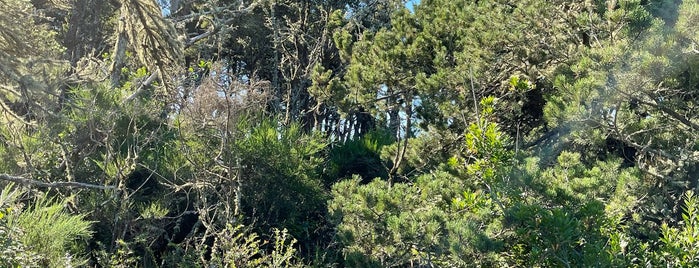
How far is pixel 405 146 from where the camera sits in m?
7.56

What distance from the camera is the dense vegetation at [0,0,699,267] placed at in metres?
4.65

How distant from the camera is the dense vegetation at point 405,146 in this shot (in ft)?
15.3

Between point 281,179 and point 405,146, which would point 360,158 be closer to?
point 281,179

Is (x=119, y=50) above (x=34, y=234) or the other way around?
above

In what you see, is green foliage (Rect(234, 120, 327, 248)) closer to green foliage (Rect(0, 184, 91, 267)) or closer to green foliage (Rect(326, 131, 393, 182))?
green foliage (Rect(326, 131, 393, 182))

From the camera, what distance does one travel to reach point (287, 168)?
8.94m

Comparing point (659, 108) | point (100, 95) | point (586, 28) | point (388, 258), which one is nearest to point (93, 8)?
point (100, 95)

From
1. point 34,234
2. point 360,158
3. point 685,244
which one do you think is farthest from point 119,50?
point 360,158

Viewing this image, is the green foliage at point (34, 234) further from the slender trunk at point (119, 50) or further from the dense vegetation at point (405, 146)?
the slender trunk at point (119, 50)

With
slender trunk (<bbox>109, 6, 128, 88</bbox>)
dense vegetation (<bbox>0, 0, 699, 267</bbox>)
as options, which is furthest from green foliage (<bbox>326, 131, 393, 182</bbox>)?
slender trunk (<bbox>109, 6, 128, 88</bbox>)

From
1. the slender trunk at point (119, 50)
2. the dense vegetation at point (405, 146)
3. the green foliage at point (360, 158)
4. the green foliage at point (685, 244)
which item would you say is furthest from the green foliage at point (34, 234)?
the green foliage at point (360, 158)

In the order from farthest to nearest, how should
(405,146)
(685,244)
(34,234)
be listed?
1. (405,146)
2. (34,234)
3. (685,244)

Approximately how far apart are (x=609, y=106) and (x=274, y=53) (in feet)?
31.2

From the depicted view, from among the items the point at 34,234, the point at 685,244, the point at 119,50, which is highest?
the point at 119,50
